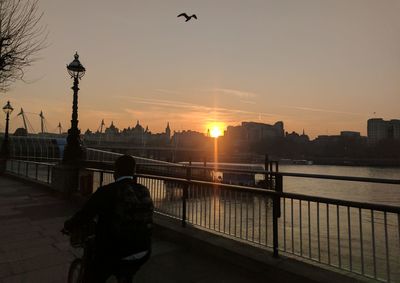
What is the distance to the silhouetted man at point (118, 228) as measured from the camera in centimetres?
330

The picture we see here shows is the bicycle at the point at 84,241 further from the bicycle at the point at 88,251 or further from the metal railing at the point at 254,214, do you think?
the metal railing at the point at 254,214

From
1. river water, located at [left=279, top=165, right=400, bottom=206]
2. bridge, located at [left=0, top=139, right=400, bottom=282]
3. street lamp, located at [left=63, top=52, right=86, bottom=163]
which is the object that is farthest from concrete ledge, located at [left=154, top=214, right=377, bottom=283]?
street lamp, located at [left=63, top=52, right=86, bottom=163]

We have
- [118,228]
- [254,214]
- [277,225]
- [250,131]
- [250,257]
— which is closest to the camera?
[118,228]

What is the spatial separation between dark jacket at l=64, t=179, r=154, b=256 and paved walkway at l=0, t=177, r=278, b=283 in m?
2.09

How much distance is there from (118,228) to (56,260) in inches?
141

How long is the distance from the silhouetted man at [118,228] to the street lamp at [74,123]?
11.0 m

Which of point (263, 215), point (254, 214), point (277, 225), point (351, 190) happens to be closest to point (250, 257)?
point (277, 225)

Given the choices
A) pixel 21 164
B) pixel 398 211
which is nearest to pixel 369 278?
pixel 398 211

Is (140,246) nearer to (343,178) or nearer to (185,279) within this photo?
(185,279)

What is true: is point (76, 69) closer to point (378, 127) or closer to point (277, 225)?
point (277, 225)

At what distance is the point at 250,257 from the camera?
5.50 metres

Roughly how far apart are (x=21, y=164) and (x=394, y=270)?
64.6 feet

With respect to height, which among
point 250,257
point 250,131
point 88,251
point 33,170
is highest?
Result: point 250,131

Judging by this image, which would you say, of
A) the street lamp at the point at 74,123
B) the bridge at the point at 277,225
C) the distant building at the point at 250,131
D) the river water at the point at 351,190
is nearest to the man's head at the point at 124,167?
the bridge at the point at 277,225
